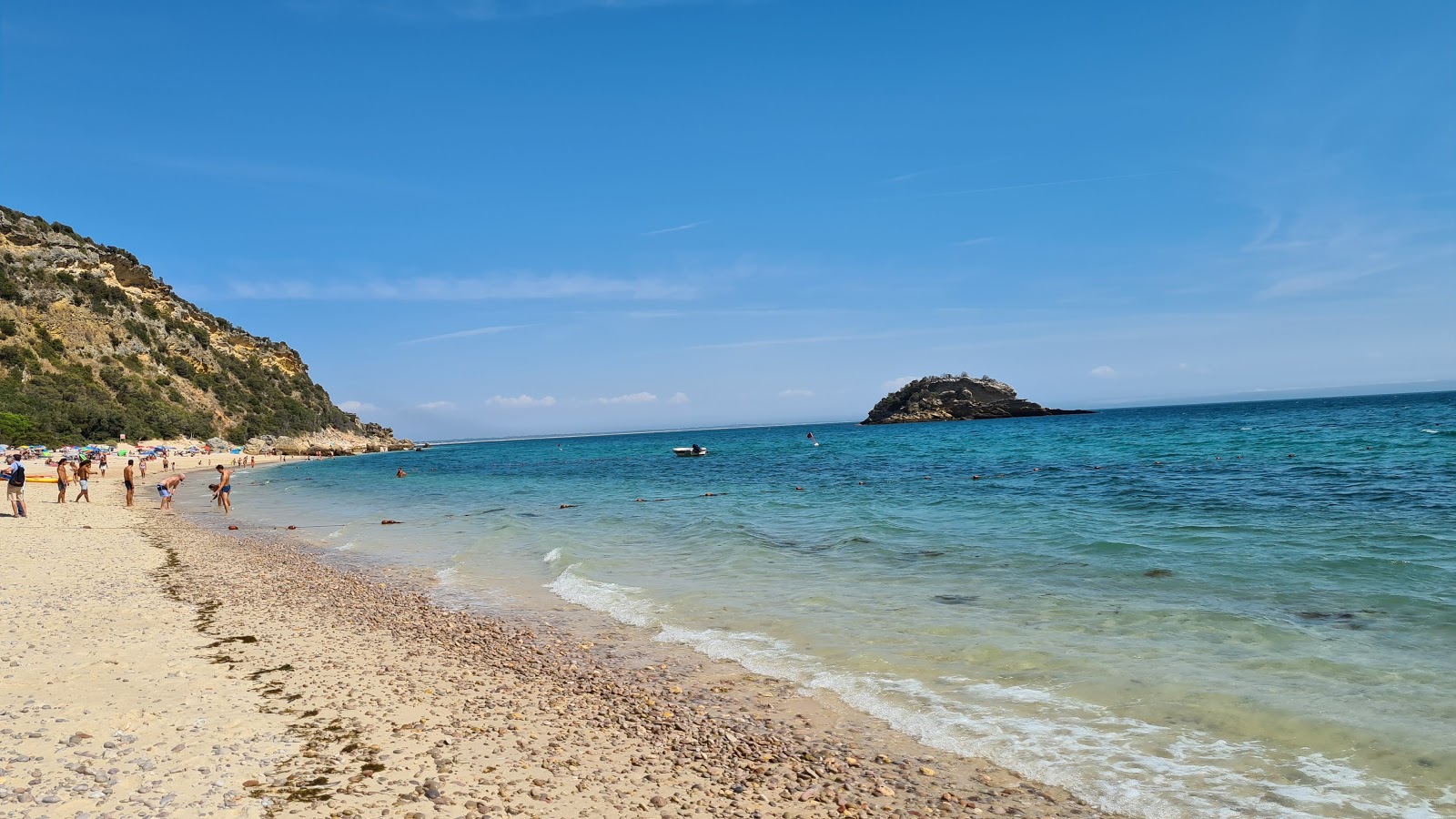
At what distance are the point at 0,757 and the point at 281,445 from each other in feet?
322

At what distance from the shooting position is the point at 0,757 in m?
5.30

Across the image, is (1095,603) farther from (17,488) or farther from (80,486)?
(80,486)

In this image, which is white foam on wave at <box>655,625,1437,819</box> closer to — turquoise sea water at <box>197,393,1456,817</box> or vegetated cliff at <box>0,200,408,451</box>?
turquoise sea water at <box>197,393,1456,817</box>

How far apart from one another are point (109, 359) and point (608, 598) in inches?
3347

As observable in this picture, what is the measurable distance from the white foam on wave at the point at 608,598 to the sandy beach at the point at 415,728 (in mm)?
796

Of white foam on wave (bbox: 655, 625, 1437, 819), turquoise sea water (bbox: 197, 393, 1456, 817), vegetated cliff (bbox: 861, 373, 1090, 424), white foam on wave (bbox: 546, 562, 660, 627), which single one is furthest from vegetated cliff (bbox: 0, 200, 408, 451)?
vegetated cliff (bbox: 861, 373, 1090, 424)

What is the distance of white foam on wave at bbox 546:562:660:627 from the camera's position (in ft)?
36.2

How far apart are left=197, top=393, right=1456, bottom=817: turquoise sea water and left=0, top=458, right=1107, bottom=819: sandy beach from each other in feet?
2.95

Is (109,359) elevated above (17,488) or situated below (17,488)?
above

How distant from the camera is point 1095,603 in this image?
34.9 feet

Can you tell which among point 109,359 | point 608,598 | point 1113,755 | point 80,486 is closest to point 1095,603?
point 1113,755

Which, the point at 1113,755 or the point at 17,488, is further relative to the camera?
the point at 17,488

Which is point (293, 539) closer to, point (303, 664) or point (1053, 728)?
point (303, 664)

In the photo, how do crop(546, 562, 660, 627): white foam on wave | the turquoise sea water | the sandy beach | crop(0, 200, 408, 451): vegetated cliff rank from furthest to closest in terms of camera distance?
crop(0, 200, 408, 451): vegetated cliff, crop(546, 562, 660, 627): white foam on wave, the turquoise sea water, the sandy beach
